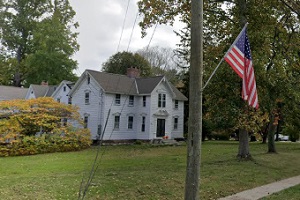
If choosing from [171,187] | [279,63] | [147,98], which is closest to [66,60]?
[147,98]

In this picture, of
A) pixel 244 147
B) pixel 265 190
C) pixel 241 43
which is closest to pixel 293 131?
pixel 244 147

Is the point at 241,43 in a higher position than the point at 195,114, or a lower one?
higher

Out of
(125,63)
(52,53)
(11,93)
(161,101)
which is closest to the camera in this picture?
(161,101)

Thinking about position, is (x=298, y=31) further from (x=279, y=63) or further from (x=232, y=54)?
(x=232, y=54)

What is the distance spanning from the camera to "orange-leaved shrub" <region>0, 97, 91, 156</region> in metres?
21.1

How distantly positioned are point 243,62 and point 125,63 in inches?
1633

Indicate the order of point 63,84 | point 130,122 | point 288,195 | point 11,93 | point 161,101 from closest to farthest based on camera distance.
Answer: point 288,195, point 130,122, point 161,101, point 63,84, point 11,93

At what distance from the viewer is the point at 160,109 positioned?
3183cm

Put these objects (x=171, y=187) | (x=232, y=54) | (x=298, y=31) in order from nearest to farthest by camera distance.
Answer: (x=232, y=54)
(x=171, y=187)
(x=298, y=31)

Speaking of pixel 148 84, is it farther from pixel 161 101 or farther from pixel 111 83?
pixel 111 83

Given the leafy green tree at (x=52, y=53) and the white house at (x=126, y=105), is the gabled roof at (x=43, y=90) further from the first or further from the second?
the white house at (x=126, y=105)

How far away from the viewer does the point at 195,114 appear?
17.8 feet

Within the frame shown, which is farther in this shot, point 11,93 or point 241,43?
point 11,93

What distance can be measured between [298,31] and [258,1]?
435cm
